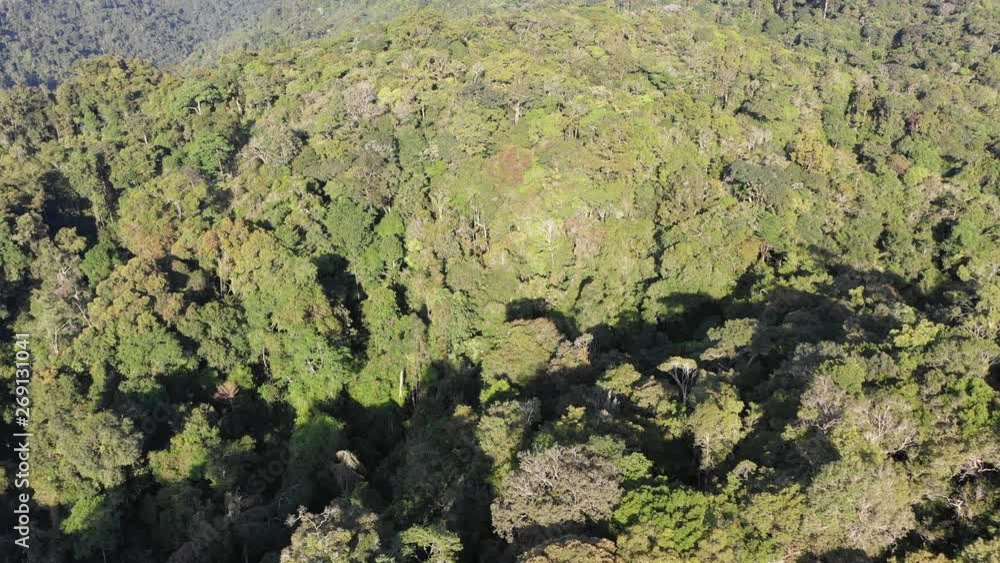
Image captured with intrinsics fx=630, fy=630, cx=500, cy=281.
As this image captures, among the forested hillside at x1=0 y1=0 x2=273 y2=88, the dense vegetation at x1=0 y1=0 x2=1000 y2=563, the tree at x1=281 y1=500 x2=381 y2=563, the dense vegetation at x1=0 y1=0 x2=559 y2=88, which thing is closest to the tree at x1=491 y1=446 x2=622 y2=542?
the dense vegetation at x1=0 y1=0 x2=1000 y2=563

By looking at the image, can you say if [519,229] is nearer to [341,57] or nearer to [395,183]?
[395,183]

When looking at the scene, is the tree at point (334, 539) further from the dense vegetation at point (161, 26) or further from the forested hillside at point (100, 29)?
the forested hillside at point (100, 29)

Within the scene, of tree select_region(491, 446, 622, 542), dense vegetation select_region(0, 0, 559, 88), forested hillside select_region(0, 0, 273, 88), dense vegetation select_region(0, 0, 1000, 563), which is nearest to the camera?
tree select_region(491, 446, 622, 542)

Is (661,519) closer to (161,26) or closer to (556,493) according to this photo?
(556,493)

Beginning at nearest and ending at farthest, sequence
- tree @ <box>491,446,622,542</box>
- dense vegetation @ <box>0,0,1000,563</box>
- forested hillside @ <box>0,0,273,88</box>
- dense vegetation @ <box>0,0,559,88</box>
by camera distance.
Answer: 1. tree @ <box>491,446,622,542</box>
2. dense vegetation @ <box>0,0,1000,563</box>
3. dense vegetation @ <box>0,0,559,88</box>
4. forested hillside @ <box>0,0,273,88</box>

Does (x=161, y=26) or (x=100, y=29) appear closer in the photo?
(x=100, y=29)

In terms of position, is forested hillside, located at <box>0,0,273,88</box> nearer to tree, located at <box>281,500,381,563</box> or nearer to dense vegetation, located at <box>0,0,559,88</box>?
dense vegetation, located at <box>0,0,559,88</box>

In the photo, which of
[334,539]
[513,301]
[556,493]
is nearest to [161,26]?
[513,301]

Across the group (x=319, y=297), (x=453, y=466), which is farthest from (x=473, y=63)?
(x=453, y=466)

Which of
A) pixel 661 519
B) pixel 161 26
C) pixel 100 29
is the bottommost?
pixel 661 519
